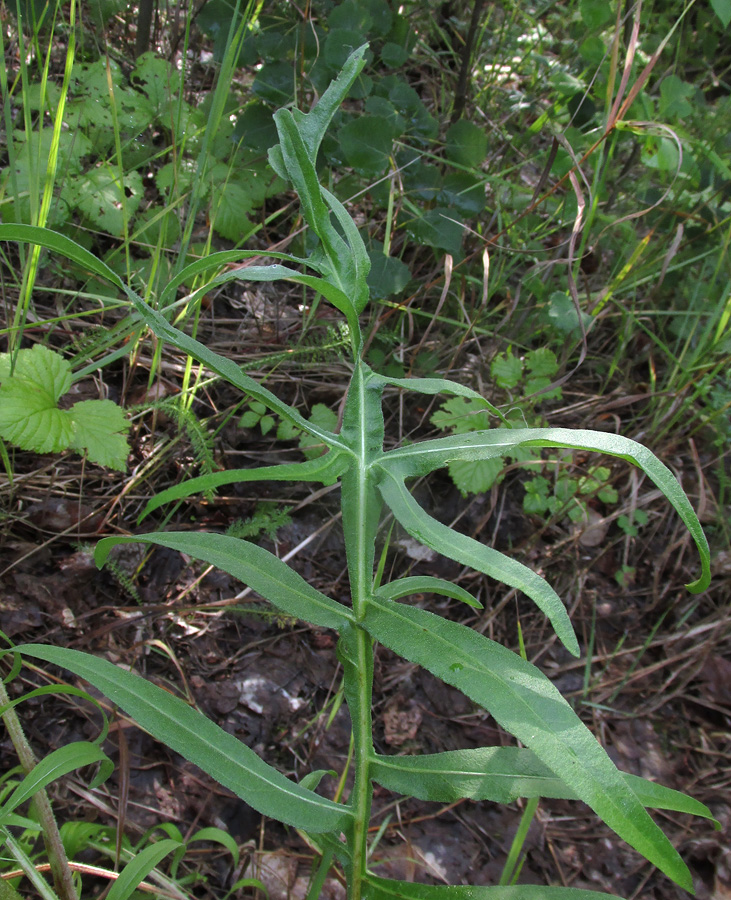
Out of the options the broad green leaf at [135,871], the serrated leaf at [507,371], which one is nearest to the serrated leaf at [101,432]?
the broad green leaf at [135,871]

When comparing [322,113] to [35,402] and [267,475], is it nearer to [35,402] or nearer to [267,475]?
[267,475]

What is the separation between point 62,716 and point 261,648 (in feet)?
1.59

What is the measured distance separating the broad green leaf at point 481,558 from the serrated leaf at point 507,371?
1.09 metres

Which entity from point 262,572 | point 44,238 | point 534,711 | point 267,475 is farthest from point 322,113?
point 534,711

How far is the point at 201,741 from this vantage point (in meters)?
0.84

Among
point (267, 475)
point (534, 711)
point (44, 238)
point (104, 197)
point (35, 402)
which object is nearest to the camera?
point (534, 711)

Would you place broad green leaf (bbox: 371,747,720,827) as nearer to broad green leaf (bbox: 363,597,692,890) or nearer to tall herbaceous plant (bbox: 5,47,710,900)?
tall herbaceous plant (bbox: 5,47,710,900)

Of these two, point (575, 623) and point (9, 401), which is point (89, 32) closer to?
point (9, 401)

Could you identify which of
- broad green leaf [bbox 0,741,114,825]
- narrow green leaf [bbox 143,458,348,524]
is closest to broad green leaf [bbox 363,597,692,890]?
narrow green leaf [bbox 143,458,348,524]

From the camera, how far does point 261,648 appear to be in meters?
1.71

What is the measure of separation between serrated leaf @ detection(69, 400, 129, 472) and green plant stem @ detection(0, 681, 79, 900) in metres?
0.66

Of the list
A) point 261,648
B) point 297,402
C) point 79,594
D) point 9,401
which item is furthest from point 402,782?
point 297,402

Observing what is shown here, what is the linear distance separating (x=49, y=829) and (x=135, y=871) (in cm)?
15

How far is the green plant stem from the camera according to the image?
0.99m
